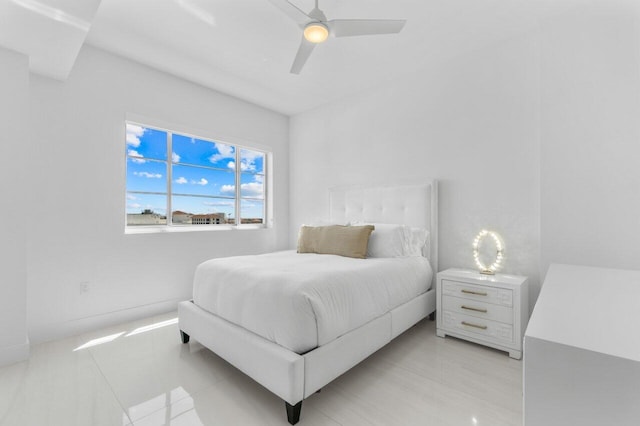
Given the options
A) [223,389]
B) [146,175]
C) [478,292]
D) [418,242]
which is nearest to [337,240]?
[418,242]

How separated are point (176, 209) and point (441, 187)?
10.1 ft

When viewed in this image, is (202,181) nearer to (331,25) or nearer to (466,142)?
(331,25)

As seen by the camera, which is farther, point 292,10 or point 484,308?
point 484,308

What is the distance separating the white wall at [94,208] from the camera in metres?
2.49

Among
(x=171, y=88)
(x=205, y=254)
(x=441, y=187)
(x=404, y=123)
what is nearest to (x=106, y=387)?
(x=205, y=254)

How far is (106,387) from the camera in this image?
5.91 ft

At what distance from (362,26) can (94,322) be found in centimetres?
345

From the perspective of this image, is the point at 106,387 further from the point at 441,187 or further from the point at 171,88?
the point at 441,187

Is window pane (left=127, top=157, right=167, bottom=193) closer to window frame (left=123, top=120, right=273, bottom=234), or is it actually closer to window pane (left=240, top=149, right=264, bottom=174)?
window frame (left=123, top=120, right=273, bottom=234)

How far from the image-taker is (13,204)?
2.14 metres

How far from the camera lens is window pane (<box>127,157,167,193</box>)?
3133 millimetres

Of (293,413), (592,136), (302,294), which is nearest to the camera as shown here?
Result: (293,413)

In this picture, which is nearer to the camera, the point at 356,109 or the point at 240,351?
the point at 240,351

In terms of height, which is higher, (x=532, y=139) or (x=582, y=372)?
(x=532, y=139)
